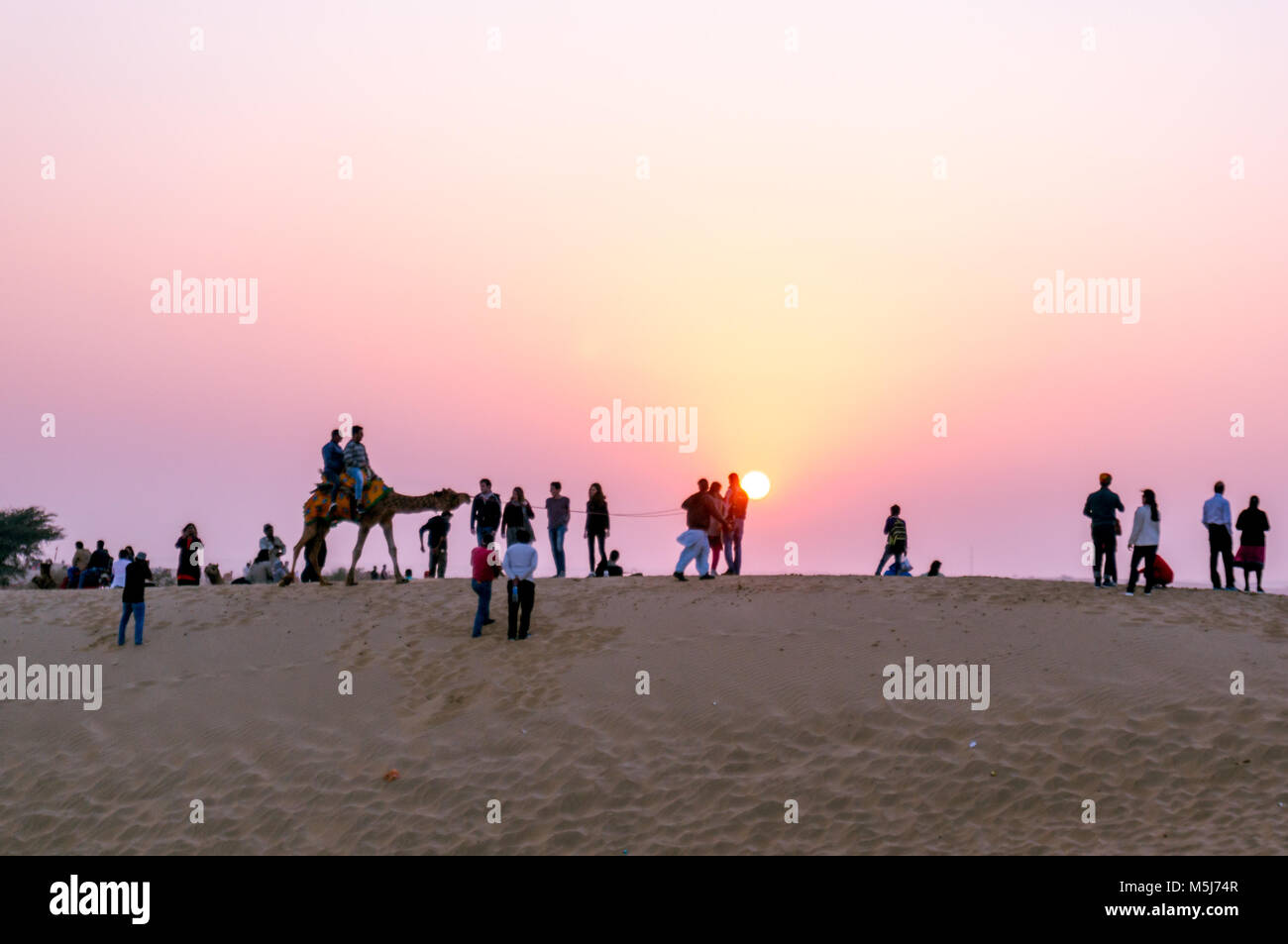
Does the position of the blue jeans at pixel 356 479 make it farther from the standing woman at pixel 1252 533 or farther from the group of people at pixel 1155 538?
the standing woman at pixel 1252 533

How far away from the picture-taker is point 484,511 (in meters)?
24.3

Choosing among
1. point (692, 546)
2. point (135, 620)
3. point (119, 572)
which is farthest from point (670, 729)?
point (119, 572)

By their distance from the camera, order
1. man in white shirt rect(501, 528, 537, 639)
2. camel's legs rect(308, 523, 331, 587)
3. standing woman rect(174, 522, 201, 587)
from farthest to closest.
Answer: standing woman rect(174, 522, 201, 587), camel's legs rect(308, 523, 331, 587), man in white shirt rect(501, 528, 537, 639)

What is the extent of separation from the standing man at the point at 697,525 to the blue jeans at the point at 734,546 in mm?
1316

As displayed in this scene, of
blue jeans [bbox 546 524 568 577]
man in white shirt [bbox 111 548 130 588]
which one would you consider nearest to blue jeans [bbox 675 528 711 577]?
blue jeans [bbox 546 524 568 577]

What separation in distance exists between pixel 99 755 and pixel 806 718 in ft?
34.8

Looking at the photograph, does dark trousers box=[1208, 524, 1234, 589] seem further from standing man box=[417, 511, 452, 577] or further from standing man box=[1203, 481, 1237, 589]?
standing man box=[417, 511, 452, 577]

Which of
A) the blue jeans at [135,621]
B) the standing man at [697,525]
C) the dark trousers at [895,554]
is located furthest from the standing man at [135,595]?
the dark trousers at [895,554]

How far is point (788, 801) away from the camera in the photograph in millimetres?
15727

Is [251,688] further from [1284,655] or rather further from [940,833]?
[1284,655]

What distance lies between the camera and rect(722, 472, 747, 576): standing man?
25828 millimetres

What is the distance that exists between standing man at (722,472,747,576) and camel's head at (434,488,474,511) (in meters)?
5.45
